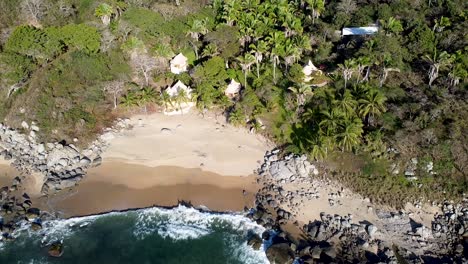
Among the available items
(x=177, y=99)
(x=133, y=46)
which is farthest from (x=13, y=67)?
(x=177, y=99)

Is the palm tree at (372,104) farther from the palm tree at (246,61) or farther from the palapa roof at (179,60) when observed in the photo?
the palapa roof at (179,60)

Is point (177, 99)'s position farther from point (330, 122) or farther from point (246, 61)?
point (330, 122)

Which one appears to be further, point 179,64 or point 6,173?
point 179,64

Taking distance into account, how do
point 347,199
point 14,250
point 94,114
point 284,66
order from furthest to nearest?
point 284,66
point 94,114
point 347,199
point 14,250

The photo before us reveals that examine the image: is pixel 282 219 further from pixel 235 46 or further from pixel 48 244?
pixel 235 46

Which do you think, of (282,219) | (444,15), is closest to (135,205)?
(282,219)

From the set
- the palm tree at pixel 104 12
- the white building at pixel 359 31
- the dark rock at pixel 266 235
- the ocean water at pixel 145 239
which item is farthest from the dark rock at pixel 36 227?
the white building at pixel 359 31
